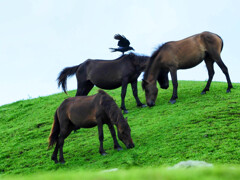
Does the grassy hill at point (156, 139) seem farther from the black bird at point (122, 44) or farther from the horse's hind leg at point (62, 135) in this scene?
the black bird at point (122, 44)

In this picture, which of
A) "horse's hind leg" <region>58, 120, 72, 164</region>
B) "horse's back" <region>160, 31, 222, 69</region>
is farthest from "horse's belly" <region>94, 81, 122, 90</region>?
"horse's hind leg" <region>58, 120, 72, 164</region>

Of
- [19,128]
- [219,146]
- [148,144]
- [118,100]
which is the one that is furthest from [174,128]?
[19,128]

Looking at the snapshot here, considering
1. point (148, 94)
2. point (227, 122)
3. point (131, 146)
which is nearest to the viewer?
point (131, 146)

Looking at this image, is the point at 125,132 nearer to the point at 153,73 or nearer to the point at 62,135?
the point at 62,135

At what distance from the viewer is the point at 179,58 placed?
12.8 metres

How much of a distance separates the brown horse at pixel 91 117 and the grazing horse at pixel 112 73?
162 inches

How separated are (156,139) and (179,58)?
4921mm

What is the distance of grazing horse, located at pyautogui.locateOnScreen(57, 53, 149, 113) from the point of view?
517 inches

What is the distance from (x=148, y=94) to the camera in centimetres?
1274

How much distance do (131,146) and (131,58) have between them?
5.80 meters

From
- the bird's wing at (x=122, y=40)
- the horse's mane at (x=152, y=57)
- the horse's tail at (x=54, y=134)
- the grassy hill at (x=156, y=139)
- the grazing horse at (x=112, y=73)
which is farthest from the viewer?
the bird's wing at (x=122, y=40)

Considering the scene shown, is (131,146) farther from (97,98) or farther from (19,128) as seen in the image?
(19,128)

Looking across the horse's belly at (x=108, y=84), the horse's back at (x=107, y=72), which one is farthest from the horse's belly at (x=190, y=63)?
the horse's belly at (x=108, y=84)

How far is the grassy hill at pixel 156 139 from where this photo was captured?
24.2ft
